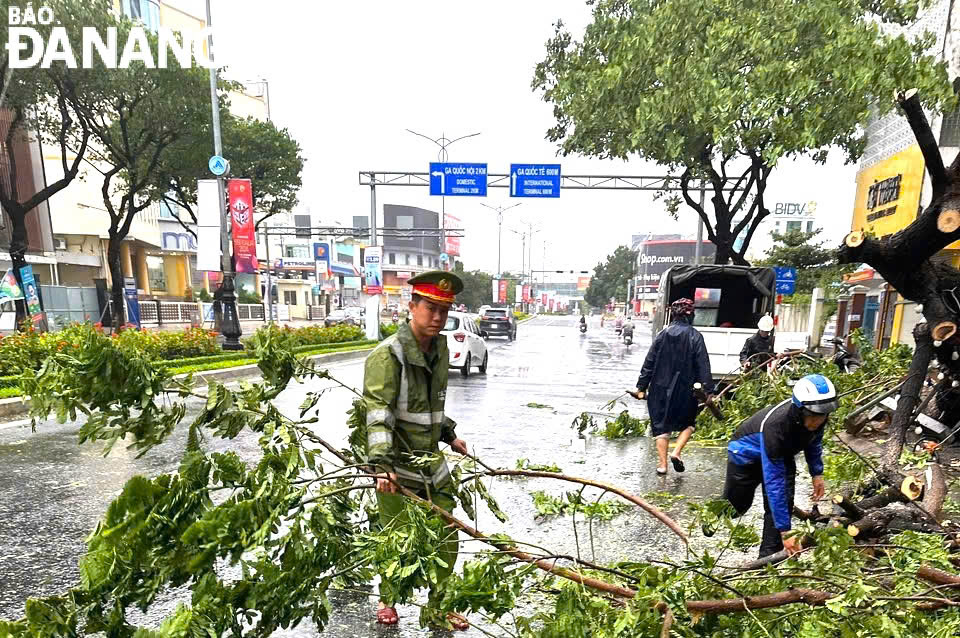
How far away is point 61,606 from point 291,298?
172 ft

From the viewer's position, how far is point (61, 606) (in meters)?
1.64

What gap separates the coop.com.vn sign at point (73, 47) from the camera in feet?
38.3

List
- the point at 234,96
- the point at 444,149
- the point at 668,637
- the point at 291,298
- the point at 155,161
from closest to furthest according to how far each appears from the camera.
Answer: the point at 668,637 → the point at 155,161 → the point at 444,149 → the point at 234,96 → the point at 291,298

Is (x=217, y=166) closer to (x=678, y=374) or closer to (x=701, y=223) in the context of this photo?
(x=678, y=374)

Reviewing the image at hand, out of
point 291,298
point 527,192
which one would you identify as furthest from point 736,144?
point 291,298

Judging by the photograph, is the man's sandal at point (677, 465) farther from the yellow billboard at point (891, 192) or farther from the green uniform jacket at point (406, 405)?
the yellow billboard at point (891, 192)

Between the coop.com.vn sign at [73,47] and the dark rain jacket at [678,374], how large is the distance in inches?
527

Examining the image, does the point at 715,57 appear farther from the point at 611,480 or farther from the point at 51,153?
the point at 51,153

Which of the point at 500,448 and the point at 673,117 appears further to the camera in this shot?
the point at 673,117

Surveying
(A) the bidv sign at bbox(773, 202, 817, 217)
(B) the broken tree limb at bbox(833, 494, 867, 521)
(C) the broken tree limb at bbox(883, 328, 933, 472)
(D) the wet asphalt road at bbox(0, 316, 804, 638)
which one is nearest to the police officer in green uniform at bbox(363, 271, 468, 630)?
(D) the wet asphalt road at bbox(0, 316, 804, 638)

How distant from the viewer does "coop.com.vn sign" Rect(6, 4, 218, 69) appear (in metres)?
11.7

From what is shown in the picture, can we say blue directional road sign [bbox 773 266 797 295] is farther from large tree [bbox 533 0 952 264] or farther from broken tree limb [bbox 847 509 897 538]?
broken tree limb [bbox 847 509 897 538]

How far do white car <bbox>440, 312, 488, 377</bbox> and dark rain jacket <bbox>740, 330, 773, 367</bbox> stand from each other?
623cm

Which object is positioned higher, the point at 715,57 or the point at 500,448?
the point at 715,57
